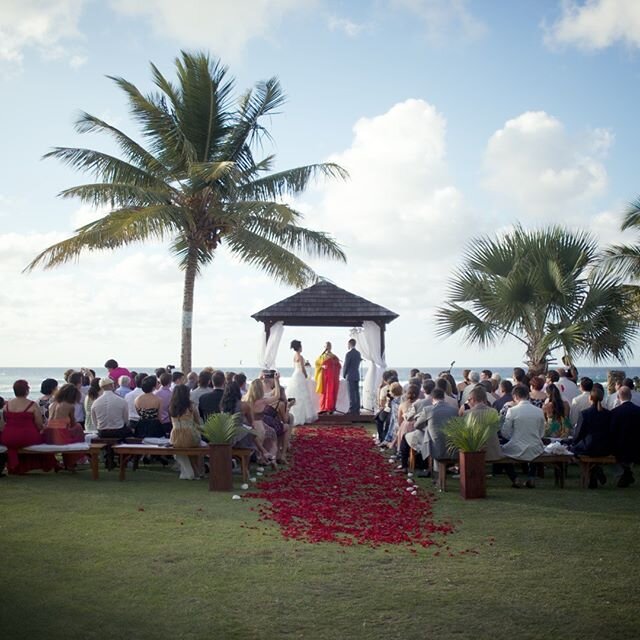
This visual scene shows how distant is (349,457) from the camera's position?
13.6m

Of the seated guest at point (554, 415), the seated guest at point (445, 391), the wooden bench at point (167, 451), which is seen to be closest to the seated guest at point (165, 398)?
the wooden bench at point (167, 451)

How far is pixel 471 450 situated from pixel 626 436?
232 centimetres

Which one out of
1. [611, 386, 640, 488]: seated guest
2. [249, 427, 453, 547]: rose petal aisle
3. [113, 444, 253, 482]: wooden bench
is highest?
[611, 386, 640, 488]: seated guest

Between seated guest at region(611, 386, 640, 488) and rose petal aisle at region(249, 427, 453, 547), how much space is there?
271cm

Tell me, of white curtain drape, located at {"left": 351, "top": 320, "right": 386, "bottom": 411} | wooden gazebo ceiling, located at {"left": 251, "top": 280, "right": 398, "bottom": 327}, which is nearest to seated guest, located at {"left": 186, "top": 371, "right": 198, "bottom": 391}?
wooden gazebo ceiling, located at {"left": 251, "top": 280, "right": 398, "bottom": 327}

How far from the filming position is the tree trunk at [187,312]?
67.3 feet

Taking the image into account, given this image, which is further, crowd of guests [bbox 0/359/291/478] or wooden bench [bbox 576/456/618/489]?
crowd of guests [bbox 0/359/291/478]

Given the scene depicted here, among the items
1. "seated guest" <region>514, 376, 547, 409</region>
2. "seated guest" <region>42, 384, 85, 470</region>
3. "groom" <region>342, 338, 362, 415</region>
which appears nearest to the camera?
"seated guest" <region>42, 384, 85, 470</region>

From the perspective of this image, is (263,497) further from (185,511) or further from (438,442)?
(438,442)

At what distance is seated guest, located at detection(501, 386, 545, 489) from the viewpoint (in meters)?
10.2

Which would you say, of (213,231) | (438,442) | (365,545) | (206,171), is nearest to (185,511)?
(365,545)

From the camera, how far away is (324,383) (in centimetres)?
2183

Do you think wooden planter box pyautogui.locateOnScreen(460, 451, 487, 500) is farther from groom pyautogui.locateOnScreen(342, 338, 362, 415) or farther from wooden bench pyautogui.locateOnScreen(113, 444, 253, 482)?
groom pyautogui.locateOnScreen(342, 338, 362, 415)

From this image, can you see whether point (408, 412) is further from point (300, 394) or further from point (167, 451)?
point (300, 394)
